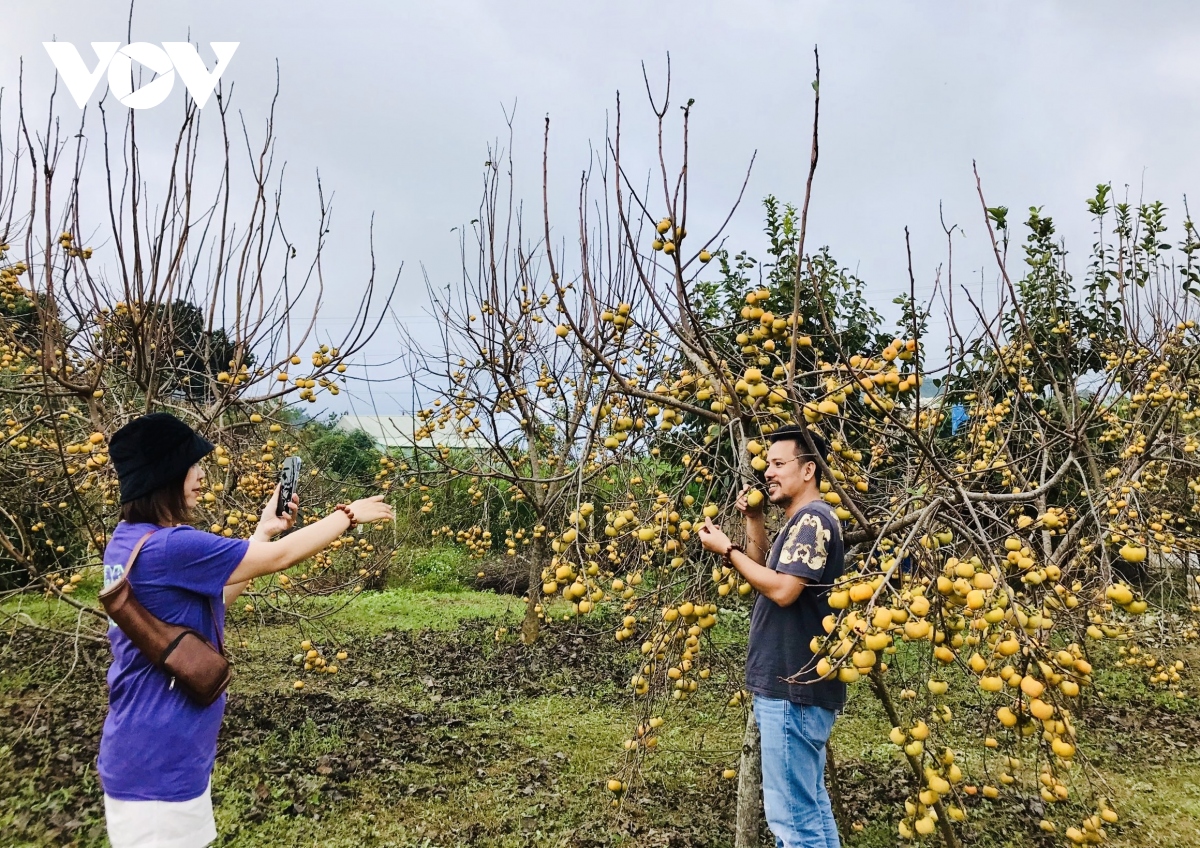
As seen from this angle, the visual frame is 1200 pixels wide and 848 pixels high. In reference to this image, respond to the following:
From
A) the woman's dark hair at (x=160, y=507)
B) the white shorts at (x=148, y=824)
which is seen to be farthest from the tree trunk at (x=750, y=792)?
the woman's dark hair at (x=160, y=507)

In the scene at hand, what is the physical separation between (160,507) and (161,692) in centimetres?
45

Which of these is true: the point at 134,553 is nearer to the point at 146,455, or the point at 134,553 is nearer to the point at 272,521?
the point at 146,455

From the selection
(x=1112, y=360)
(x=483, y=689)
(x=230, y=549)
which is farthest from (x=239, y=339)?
(x=1112, y=360)

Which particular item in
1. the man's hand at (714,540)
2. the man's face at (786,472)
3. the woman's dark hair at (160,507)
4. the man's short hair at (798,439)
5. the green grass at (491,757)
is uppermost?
the man's short hair at (798,439)

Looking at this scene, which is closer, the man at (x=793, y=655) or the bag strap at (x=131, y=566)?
the bag strap at (x=131, y=566)

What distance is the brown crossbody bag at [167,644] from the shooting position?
1674 mm

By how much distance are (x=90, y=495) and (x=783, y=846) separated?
5742 millimetres

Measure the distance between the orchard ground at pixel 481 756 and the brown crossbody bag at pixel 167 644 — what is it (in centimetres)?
166

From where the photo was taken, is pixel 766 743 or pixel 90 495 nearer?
pixel 766 743

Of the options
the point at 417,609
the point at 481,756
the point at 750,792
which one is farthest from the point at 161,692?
the point at 417,609

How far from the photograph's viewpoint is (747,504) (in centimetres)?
220

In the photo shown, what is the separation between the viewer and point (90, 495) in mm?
5621

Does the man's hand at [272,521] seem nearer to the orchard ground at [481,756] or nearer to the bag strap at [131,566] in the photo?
the bag strap at [131,566]

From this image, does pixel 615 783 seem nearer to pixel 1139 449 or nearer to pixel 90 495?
pixel 1139 449
